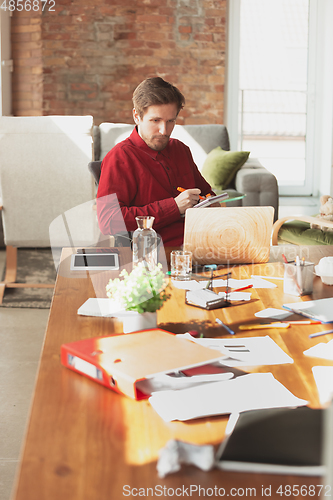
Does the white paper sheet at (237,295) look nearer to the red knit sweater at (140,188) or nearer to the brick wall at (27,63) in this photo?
the red knit sweater at (140,188)

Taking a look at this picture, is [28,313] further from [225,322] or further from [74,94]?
[74,94]

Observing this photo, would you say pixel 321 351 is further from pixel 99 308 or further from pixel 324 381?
pixel 99 308

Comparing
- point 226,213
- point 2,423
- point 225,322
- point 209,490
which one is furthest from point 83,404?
point 2,423

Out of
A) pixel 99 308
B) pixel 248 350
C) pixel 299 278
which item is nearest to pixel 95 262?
pixel 99 308

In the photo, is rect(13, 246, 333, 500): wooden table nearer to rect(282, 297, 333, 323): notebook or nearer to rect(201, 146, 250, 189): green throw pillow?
rect(282, 297, 333, 323): notebook

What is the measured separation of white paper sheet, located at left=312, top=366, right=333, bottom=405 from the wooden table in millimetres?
12

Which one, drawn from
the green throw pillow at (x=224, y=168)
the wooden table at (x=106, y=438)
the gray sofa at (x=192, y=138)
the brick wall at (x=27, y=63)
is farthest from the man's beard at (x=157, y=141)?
the brick wall at (x=27, y=63)

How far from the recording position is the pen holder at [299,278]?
1377 mm

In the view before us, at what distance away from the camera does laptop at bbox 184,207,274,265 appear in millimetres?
1604

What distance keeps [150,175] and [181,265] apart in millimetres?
740

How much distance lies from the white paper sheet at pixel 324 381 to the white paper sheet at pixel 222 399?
42mm

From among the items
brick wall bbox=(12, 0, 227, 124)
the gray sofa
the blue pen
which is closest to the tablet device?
the blue pen

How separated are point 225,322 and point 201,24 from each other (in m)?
4.59

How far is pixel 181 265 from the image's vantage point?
4.98 ft
